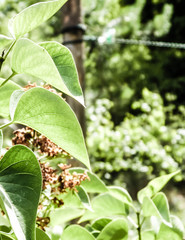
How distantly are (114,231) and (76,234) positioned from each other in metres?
0.06

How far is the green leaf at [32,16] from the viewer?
0.43 metres

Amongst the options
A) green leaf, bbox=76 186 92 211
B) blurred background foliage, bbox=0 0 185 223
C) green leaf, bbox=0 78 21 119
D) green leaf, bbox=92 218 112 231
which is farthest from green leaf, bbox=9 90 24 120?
blurred background foliage, bbox=0 0 185 223

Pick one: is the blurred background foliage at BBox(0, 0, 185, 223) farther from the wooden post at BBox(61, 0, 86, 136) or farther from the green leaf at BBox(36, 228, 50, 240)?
the green leaf at BBox(36, 228, 50, 240)

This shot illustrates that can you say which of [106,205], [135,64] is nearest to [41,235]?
[106,205]

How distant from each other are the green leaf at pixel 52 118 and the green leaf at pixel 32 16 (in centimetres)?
8

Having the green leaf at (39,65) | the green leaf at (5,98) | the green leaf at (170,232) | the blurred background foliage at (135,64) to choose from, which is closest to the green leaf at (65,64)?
the green leaf at (39,65)

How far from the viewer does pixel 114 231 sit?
2.00ft

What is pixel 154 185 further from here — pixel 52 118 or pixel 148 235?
pixel 52 118

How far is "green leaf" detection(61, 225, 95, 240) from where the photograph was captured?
1.88 ft

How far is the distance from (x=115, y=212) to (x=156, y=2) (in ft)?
22.6

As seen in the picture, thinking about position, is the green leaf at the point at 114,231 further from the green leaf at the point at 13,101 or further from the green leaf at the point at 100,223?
the green leaf at the point at 13,101

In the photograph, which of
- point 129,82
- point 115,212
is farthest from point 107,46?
point 115,212

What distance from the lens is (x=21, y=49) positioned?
1.42 feet

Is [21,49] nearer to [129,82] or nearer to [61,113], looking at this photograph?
[61,113]
